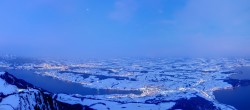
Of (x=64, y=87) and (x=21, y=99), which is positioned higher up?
(x=21, y=99)

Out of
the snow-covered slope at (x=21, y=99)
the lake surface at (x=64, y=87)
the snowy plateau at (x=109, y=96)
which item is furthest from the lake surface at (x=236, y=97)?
the snow-covered slope at (x=21, y=99)

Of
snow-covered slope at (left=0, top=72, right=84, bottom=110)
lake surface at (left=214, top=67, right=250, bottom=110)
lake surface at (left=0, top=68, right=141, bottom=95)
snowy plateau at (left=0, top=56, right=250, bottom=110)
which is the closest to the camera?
snow-covered slope at (left=0, top=72, right=84, bottom=110)

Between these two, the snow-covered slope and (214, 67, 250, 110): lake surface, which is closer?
the snow-covered slope

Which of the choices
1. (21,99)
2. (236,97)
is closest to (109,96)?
(236,97)

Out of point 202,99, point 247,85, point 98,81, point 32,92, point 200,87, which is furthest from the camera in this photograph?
point 98,81

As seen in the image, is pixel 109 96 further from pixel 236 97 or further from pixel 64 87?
pixel 236 97

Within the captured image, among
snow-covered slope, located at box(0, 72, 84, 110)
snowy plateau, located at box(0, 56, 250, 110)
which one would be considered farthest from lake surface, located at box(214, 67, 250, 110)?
snow-covered slope, located at box(0, 72, 84, 110)

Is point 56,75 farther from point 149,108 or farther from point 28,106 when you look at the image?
point 28,106

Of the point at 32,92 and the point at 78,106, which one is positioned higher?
the point at 32,92

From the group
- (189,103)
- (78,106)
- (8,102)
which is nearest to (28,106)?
(8,102)

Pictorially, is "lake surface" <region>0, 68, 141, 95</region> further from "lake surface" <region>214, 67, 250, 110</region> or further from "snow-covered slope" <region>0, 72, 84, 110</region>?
"snow-covered slope" <region>0, 72, 84, 110</region>

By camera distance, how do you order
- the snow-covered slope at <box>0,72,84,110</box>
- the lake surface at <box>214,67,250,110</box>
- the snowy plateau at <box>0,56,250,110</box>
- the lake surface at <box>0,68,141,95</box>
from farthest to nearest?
the lake surface at <box>0,68,141,95</box>, the lake surface at <box>214,67,250,110</box>, the snowy plateau at <box>0,56,250,110</box>, the snow-covered slope at <box>0,72,84,110</box>
